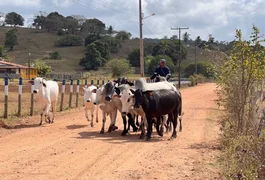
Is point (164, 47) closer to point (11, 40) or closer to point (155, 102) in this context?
point (11, 40)

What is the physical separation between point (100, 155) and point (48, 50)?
112 metres

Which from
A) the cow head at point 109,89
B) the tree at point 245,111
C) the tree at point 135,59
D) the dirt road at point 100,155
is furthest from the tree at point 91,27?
the tree at point 245,111

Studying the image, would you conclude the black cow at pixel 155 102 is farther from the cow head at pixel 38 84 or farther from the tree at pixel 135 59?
the tree at pixel 135 59

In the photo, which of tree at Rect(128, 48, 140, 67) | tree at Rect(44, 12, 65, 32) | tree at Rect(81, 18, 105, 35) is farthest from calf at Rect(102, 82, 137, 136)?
tree at Rect(44, 12, 65, 32)

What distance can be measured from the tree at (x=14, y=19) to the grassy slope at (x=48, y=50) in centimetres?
647

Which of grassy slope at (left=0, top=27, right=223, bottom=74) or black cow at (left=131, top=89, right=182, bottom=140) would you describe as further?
grassy slope at (left=0, top=27, right=223, bottom=74)

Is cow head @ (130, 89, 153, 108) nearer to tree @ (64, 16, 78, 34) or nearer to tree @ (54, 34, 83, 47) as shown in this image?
tree @ (54, 34, 83, 47)

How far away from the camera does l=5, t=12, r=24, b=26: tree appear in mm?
152250

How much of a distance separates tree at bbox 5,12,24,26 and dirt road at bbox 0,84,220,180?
14642cm

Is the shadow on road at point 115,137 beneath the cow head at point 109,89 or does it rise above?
beneath

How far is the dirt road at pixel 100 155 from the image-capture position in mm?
8195

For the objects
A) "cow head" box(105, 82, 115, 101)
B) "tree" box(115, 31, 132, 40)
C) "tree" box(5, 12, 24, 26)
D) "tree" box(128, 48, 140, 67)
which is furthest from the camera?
"tree" box(5, 12, 24, 26)

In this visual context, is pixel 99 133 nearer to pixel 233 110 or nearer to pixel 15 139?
pixel 15 139

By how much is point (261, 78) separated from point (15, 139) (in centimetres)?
679
